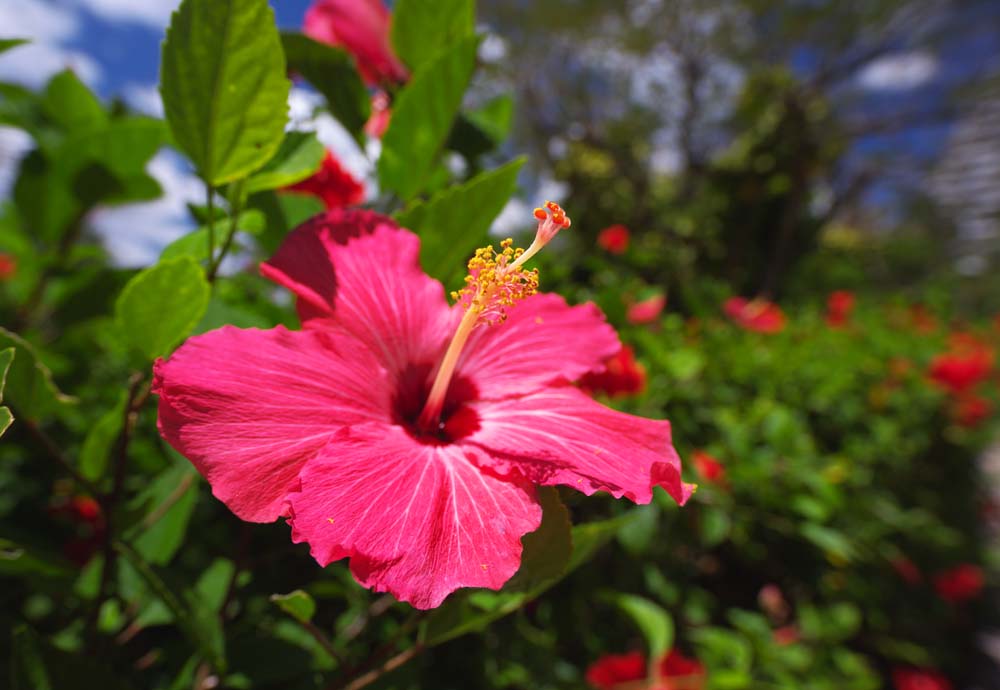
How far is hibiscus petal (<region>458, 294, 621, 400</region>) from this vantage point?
1.82ft

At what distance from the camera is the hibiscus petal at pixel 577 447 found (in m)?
0.42

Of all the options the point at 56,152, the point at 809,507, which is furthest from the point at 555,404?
the point at 809,507

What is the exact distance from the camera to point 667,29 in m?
13.3

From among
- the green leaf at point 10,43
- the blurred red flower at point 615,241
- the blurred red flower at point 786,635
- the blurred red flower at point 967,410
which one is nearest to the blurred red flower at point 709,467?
the blurred red flower at point 615,241

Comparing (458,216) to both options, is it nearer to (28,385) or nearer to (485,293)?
(485,293)

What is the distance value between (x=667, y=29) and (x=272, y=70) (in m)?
15.0

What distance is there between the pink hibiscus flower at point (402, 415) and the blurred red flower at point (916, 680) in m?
3.16

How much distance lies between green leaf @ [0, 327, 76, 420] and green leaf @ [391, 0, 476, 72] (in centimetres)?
50

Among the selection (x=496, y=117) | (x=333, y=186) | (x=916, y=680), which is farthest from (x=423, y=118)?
(x=916, y=680)

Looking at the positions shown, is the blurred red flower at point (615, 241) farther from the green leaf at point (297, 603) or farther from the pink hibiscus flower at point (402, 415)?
the green leaf at point (297, 603)

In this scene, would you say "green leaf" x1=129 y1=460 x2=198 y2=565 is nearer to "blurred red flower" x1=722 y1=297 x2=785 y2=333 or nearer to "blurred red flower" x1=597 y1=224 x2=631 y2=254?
"blurred red flower" x1=597 y1=224 x2=631 y2=254

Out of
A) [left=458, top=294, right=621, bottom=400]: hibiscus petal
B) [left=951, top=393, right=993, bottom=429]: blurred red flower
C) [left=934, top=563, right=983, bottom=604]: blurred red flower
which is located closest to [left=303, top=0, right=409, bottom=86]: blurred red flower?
[left=458, top=294, right=621, bottom=400]: hibiscus petal

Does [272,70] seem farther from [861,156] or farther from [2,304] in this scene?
[861,156]

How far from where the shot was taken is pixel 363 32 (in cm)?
83
